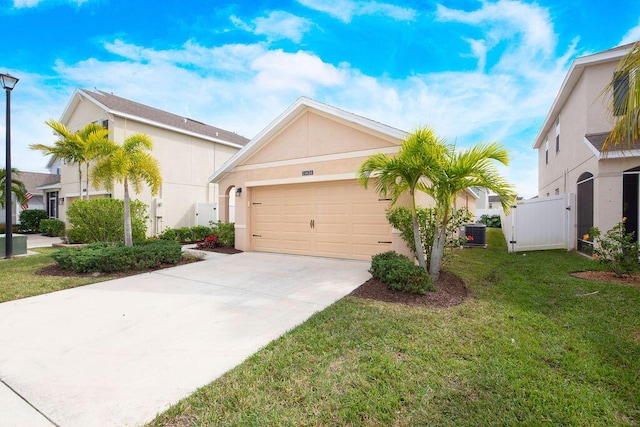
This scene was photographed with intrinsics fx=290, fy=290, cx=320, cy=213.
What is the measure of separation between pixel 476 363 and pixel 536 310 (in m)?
2.43

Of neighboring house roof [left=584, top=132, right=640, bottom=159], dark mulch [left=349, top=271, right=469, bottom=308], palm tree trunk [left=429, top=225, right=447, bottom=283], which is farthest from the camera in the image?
neighboring house roof [left=584, top=132, right=640, bottom=159]

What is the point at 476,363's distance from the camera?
10.3ft

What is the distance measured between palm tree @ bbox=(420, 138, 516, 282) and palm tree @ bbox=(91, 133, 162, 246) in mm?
7858

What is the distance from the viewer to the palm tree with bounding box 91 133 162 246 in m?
8.34

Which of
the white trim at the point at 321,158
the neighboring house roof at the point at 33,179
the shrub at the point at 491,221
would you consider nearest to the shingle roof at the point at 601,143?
the white trim at the point at 321,158

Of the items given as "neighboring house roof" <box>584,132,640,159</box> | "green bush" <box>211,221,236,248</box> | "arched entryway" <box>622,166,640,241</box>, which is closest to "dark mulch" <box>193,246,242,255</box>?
"green bush" <box>211,221,236,248</box>

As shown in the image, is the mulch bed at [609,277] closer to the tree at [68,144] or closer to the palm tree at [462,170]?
the palm tree at [462,170]

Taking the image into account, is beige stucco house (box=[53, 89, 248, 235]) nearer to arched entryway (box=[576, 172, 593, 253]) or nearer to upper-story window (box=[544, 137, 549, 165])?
arched entryway (box=[576, 172, 593, 253])

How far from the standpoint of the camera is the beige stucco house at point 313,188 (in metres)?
8.67

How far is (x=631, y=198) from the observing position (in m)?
8.65

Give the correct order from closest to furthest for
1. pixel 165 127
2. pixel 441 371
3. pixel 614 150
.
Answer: pixel 441 371 → pixel 614 150 → pixel 165 127

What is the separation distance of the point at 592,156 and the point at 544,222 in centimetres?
272

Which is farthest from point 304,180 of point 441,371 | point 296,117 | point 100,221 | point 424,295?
point 100,221

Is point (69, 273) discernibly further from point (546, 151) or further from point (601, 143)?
point (546, 151)
